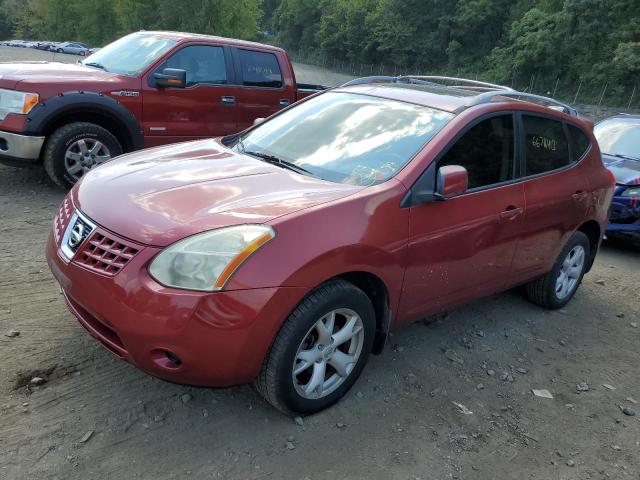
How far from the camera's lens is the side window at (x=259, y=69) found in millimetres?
7273

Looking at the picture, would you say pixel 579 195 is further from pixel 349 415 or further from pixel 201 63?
pixel 201 63

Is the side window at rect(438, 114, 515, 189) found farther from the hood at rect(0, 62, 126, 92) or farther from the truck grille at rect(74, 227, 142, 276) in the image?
the hood at rect(0, 62, 126, 92)

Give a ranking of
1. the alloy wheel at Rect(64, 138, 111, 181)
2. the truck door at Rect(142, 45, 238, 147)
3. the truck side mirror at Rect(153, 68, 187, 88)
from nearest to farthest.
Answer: the alloy wheel at Rect(64, 138, 111, 181), the truck side mirror at Rect(153, 68, 187, 88), the truck door at Rect(142, 45, 238, 147)

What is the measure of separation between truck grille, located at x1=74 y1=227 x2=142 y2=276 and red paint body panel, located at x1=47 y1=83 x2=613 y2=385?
35mm

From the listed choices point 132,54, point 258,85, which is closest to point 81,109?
point 132,54

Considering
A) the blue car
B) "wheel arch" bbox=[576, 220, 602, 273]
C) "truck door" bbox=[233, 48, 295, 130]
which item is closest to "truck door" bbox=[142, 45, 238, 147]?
"truck door" bbox=[233, 48, 295, 130]

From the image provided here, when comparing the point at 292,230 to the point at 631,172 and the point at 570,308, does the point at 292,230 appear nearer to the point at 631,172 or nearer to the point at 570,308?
the point at 570,308

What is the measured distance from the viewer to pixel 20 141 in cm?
567

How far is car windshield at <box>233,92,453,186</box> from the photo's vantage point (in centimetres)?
334

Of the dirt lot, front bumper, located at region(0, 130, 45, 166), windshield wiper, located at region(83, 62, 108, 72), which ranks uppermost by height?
windshield wiper, located at region(83, 62, 108, 72)

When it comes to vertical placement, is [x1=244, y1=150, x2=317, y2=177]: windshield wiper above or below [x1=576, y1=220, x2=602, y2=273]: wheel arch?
above

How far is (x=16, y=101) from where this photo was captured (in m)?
5.68

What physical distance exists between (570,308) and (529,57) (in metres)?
49.9

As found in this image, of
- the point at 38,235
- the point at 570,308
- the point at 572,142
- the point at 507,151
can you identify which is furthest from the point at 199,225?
the point at 570,308
